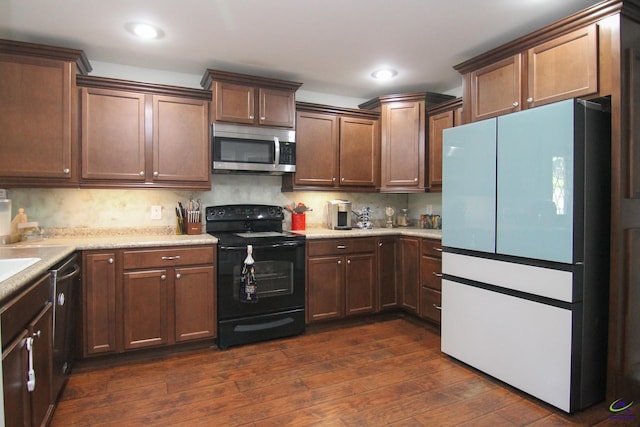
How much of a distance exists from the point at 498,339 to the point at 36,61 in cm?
366

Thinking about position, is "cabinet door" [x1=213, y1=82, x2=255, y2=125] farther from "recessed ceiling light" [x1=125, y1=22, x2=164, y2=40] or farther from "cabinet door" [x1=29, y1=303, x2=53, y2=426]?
"cabinet door" [x1=29, y1=303, x2=53, y2=426]

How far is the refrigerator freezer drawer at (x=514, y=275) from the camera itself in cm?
205

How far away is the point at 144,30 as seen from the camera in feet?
8.46

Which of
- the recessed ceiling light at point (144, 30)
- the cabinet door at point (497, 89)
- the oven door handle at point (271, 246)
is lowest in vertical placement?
the oven door handle at point (271, 246)

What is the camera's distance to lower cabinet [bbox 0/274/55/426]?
1.33 metres

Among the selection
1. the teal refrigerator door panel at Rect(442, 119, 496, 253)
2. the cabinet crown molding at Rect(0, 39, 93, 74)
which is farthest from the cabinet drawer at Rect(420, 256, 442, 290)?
the cabinet crown molding at Rect(0, 39, 93, 74)

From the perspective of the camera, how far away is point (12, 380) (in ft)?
4.48

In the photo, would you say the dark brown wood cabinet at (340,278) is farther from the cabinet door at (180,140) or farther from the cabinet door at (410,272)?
the cabinet door at (180,140)

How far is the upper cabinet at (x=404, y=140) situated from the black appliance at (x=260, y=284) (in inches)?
50.0

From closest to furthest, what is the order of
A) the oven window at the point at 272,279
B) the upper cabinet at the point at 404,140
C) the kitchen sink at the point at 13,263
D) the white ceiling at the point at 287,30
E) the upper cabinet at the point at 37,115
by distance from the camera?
the kitchen sink at the point at 13,263 → the white ceiling at the point at 287,30 → the upper cabinet at the point at 37,115 → the oven window at the point at 272,279 → the upper cabinet at the point at 404,140

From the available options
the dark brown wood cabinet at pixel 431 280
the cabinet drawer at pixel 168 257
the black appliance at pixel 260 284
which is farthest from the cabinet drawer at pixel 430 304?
the cabinet drawer at pixel 168 257

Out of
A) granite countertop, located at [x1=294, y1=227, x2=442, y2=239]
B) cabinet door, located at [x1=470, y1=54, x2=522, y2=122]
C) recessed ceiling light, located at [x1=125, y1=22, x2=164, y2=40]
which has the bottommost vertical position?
granite countertop, located at [x1=294, y1=227, x2=442, y2=239]

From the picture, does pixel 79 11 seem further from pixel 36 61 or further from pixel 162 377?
pixel 162 377

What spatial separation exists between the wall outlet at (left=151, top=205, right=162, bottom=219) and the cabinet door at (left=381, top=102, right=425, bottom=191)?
86.5 inches
